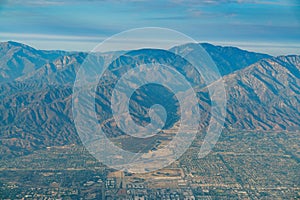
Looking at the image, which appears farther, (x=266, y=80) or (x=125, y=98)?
(x=266, y=80)

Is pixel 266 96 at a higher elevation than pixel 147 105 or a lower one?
higher

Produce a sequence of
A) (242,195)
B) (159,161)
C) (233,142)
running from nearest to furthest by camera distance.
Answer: (242,195)
(159,161)
(233,142)

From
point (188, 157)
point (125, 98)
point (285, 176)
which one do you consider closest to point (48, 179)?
point (188, 157)

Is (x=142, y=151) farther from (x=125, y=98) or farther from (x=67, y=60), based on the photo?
(x=67, y=60)

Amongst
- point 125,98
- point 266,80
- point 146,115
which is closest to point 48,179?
point 146,115

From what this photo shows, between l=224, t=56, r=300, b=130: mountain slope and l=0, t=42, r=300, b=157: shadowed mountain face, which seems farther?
l=224, t=56, r=300, b=130: mountain slope

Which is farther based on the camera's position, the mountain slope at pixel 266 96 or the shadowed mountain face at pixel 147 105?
the mountain slope at pixel 266 96

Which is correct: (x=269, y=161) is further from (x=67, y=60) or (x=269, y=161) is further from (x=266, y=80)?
(x=67, y=60)

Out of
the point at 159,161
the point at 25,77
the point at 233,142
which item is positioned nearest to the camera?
the point at 159,161

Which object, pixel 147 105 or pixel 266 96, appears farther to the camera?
pixel 266 96
